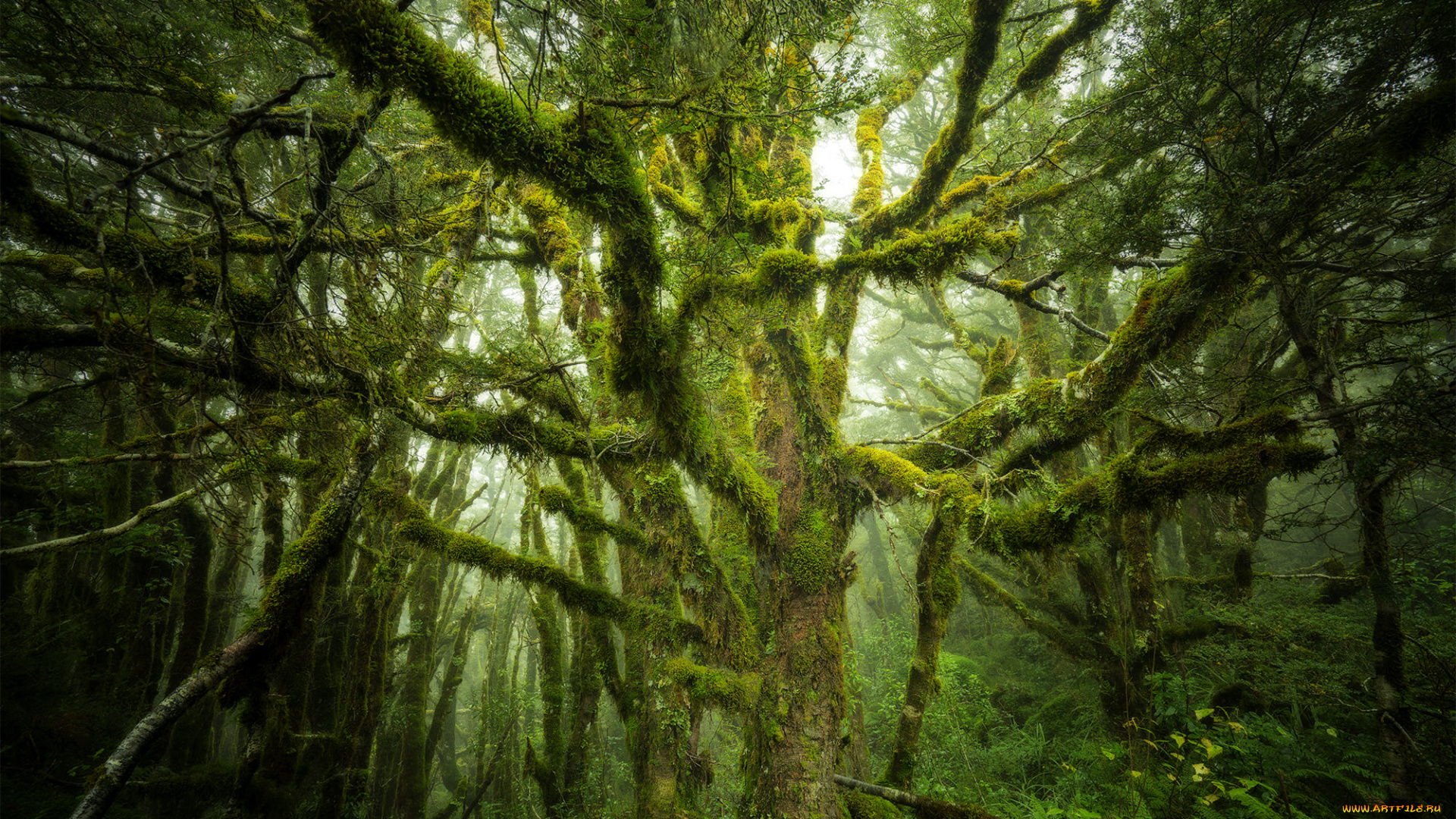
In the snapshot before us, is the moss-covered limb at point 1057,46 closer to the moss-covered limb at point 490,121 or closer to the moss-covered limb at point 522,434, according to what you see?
the moss-covered limb at point 490,121

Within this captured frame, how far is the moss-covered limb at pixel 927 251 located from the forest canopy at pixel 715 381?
55 millimetres

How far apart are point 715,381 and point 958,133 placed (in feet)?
12.7

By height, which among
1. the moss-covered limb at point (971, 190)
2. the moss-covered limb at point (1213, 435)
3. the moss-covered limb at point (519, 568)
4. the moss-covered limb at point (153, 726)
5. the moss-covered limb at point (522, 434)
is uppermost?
the moss-covered limb at point (971, 190)

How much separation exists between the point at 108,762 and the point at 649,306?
3.68m

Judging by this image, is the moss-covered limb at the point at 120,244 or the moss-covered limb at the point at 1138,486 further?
the moss-covered limb at the point at 1138,486

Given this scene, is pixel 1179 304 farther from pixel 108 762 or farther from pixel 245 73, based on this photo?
pixel 245 73

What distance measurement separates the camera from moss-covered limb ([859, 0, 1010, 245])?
4.63 meters

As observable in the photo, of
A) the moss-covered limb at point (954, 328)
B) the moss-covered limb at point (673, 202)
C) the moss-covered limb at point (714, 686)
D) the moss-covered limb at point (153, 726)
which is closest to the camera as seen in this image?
the moss-covered limb at point (153, 726)

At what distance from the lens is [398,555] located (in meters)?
7.40

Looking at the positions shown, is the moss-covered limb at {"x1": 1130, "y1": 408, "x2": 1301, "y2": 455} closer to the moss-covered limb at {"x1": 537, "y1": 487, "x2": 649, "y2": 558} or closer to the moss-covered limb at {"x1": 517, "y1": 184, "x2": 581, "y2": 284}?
the moss-covered limb at {"x1": 537, "y1": 487, "x2": 649, "y2": 558}

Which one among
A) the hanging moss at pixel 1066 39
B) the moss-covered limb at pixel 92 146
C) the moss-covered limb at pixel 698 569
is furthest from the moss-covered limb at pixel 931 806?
the hanging moss at pixel 1066 39

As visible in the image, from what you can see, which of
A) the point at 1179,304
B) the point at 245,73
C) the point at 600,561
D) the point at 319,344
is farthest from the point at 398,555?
the point at 1179,304

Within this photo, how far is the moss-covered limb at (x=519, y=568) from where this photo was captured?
4.70 meters

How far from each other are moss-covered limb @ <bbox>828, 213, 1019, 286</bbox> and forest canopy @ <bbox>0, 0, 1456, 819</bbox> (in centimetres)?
6
